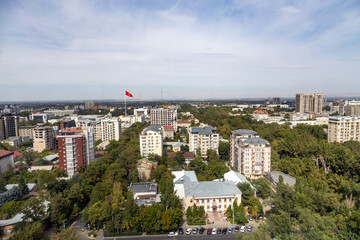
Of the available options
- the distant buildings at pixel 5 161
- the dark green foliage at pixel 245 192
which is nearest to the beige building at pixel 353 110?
the dark green foliage at pixel 245 192

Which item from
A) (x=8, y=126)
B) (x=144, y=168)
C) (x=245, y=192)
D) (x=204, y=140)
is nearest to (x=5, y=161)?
(x=144, y=168)

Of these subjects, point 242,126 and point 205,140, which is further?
point 242,126

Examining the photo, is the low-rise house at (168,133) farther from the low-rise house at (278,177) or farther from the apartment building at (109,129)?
the low-rise house at (278,177)

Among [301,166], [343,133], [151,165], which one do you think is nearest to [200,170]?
[151,165]

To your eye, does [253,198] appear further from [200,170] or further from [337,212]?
[200,170]

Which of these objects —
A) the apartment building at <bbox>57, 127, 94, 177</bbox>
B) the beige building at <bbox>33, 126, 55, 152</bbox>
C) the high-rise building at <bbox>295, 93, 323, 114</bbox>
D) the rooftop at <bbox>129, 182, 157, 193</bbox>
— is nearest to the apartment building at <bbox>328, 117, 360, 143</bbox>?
the rooftop at <bbox>129, 182, 157, 193</bbox>

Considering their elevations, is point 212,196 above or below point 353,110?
below

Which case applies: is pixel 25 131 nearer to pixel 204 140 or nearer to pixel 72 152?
pixel 72 152
